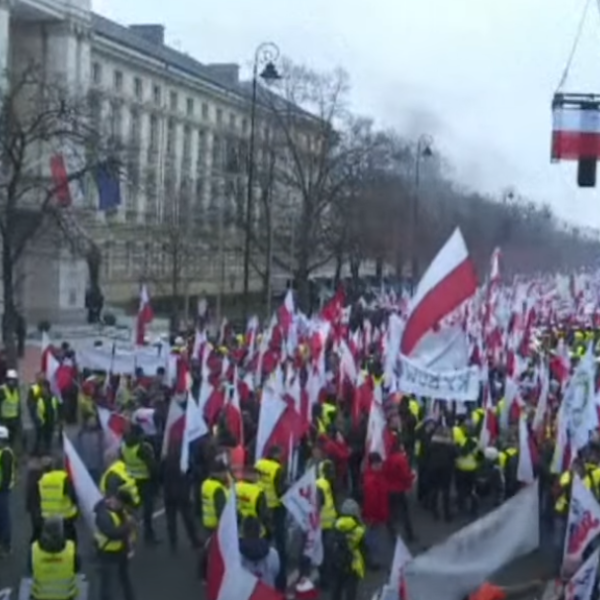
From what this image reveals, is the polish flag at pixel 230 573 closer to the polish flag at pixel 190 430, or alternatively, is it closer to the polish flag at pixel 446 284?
the polish flag at pixel 446 284

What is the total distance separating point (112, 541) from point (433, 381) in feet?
14.1

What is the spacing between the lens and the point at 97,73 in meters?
62.0

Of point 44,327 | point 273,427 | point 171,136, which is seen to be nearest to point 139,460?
point 273,427

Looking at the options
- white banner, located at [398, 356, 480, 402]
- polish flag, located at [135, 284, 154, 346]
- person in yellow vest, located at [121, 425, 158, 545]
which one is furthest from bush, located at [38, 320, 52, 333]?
white banner, located at [398, 356, 480, 402]

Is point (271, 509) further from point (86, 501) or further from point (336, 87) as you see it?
point (336, 87)

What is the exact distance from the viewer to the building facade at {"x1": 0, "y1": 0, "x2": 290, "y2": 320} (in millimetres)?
51562

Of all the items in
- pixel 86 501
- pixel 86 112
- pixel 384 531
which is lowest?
pixel 384 531

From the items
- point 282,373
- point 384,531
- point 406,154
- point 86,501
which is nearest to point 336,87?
point 406,154

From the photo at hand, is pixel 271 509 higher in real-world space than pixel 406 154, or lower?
lower

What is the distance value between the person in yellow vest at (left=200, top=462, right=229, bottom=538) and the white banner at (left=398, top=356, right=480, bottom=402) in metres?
2.66

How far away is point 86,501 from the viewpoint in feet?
35.7

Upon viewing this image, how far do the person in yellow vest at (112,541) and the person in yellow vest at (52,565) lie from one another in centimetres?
92

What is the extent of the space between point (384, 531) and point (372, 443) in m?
1.32

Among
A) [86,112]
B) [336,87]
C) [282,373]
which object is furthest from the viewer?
[336,87]
